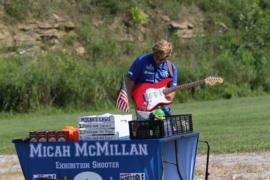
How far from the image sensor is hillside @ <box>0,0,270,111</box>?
3641 centimetres

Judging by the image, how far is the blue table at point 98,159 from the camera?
7727 millimetres

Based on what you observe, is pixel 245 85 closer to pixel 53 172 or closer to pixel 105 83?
pixel 105 83

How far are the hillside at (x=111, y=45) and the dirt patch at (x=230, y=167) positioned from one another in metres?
21.3

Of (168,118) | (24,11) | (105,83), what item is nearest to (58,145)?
(168,118)

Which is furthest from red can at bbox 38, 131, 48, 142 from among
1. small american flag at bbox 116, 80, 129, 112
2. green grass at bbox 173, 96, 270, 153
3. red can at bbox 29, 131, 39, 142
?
green grass at bbox 173, 96, 270, 153

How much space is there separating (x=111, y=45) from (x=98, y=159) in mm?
33921

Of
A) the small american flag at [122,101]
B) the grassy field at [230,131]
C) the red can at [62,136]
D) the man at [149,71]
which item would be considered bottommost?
the grassy field at [230,131]

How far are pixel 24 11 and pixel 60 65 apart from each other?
515 centimetres

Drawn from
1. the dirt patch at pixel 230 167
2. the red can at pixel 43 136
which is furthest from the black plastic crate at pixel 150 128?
the dirt patch at pixel 230 167

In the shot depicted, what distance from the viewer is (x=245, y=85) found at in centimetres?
4197

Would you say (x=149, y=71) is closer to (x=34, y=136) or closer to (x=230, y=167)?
(x=34, y=136)

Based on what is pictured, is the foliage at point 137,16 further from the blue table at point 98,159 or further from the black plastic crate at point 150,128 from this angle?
the black plastic crate at point 150,128

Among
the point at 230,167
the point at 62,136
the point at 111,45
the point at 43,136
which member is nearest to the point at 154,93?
the point at 62,136

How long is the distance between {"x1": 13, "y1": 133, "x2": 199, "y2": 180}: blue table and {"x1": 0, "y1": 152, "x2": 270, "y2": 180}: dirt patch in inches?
135
